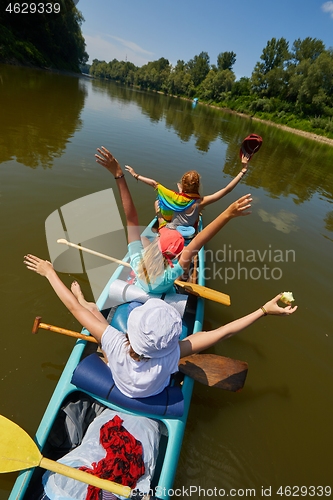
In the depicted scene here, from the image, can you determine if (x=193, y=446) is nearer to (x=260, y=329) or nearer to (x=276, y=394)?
(x=276, y=394)

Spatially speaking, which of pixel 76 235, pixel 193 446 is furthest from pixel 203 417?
pixel 76 235

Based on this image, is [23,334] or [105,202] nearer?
[23,334]

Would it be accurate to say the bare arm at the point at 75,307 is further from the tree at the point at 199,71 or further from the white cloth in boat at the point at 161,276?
the tree at the point at 199,71

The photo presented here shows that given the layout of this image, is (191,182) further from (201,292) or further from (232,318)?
(232,318)

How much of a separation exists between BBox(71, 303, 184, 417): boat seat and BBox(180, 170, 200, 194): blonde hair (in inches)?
113

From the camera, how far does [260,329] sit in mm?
4145

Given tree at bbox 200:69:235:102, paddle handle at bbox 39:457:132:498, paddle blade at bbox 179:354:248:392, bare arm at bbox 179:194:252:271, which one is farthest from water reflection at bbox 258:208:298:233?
tree at bbox 200:69:235:102

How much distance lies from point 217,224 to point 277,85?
57894 millimetres

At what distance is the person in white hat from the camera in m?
1.58

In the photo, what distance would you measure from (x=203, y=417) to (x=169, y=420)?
2.94ft

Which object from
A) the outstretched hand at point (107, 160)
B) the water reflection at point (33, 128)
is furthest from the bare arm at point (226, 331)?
the water reflection at point (33, 128)


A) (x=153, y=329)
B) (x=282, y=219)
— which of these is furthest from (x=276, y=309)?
(x=282, y=219)

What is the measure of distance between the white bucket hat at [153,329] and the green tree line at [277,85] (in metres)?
40.4

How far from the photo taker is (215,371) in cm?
285
